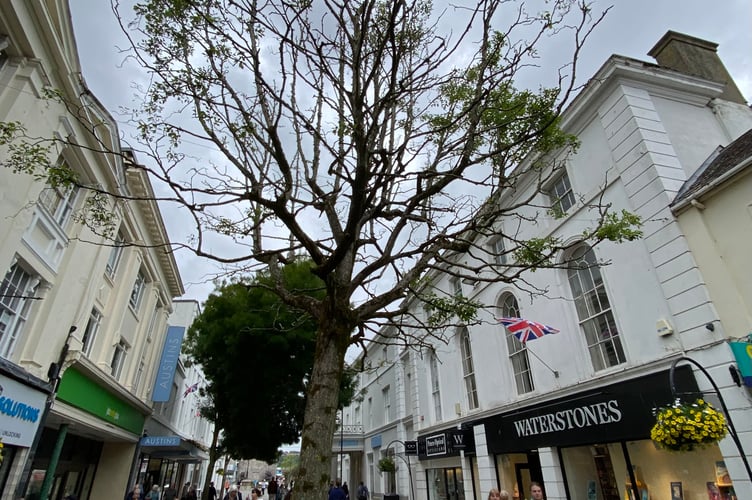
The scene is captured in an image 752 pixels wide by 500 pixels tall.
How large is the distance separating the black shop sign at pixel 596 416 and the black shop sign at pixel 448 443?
2.15 meters

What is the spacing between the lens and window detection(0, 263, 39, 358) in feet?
27.4

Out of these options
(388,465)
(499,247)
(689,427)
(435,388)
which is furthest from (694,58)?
(388,465)

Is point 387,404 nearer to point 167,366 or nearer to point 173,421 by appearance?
point 167,366

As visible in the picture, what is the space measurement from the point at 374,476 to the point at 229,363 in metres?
16.6

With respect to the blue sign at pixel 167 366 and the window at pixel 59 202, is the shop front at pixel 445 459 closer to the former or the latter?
the blue sign at pixel 167 366

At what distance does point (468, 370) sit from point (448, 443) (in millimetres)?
2857

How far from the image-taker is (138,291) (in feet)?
56.3

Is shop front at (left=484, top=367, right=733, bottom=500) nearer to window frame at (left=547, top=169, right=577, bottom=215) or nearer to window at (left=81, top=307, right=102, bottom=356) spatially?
window frame at (left=547, top=169, right=577, bottom=215)

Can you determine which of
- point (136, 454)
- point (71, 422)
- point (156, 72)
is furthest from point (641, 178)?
point (136, 454)

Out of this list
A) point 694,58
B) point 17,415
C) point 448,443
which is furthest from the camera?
point 448,443

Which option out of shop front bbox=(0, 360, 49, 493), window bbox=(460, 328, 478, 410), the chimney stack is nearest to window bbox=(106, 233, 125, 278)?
shop front bbox=(0, 360, 49, 493)

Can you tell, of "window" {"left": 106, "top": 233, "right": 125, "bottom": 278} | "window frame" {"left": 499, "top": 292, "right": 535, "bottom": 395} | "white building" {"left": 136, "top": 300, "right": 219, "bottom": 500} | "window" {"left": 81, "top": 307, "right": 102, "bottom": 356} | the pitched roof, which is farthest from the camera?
"white building" {"left": 136, "top": 300, "right": 219, "bottom": 500}

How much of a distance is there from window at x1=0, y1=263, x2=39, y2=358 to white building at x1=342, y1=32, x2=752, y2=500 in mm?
11488

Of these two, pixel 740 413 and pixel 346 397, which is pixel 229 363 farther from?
pixel 740 413
